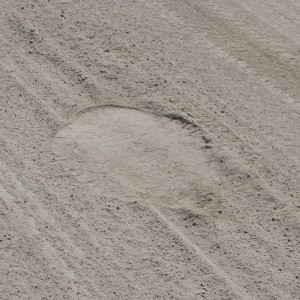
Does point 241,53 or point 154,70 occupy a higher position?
point 241,53

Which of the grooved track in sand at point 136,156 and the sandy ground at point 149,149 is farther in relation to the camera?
the grooved track in sand at point 136,156

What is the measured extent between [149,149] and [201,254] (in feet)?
3.60

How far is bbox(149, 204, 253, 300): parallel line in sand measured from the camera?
3896 millimetres

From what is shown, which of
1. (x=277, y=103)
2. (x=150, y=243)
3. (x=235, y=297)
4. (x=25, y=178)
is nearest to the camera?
(x=235, y=297)

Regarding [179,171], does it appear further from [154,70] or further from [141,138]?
[154,70]

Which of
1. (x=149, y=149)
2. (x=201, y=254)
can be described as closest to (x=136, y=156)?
(x=149, y=149)

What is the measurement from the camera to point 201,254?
4082 millimetres

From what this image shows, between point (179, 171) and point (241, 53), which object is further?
point (241, 53)

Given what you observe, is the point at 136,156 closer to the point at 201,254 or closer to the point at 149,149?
the point at 149,149

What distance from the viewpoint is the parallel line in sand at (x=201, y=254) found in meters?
3.90

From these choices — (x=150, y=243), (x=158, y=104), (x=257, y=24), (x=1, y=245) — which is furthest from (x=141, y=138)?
(x=257, y=24)

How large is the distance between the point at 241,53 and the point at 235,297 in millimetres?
2728

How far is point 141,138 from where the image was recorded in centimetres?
492

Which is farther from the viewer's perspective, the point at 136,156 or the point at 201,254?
the point at 136,156
